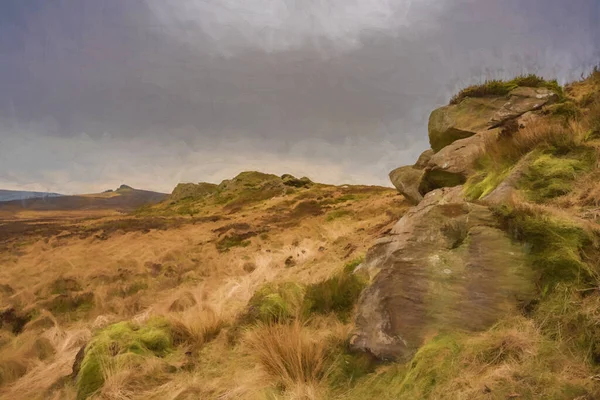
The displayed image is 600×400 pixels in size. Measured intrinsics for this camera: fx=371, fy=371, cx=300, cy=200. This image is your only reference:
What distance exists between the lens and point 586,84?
11.9 meters

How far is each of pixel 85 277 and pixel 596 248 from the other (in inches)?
472

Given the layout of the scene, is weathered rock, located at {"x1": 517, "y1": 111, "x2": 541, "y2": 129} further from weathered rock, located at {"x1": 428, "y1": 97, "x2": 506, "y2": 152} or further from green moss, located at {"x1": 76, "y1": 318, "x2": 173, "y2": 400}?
green moss, located at {"x1": 76, "y1": 318, "x2": 173, "y2": 400}

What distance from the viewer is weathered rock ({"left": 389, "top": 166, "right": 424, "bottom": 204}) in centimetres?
1305

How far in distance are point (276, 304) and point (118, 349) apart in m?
1.94

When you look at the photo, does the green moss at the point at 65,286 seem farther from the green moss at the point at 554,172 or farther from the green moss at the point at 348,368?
the green moss at the point at 554,172

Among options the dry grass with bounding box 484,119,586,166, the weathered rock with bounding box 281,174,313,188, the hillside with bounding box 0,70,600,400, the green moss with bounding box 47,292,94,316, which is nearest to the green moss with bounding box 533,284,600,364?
the hillside with bounding box 0,70,600,400

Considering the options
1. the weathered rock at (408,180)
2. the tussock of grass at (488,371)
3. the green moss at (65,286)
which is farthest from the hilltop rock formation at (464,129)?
→ the green moss at (65,286)

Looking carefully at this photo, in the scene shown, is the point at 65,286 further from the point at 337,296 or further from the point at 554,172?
the point at 554,172

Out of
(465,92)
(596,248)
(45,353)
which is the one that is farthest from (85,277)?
(465,92)

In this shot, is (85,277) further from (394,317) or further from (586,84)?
(586,84)

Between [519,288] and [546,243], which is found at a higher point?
[546,243]

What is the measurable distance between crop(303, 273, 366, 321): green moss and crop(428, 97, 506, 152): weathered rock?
26.5ft

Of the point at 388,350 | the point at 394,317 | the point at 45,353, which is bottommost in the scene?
the point at 45,353

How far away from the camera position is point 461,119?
463 inches
